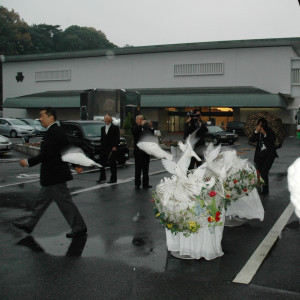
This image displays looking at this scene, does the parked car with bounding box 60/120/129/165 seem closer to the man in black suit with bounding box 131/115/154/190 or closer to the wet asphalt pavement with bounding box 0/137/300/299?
the man in black suit with bounding box 131/115/154/190

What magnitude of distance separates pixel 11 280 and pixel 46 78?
169ft

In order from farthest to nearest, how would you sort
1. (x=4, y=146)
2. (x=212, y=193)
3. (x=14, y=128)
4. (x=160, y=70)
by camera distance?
(x=160, y=70)
(x=14, y=128)
(x=4, y=146)
(x=212, y=193)

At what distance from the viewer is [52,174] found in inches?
238

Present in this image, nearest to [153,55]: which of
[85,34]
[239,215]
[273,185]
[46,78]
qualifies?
[46,78]

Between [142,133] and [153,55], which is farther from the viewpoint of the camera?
[153,55]

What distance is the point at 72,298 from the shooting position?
160 inches

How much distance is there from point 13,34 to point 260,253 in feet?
250

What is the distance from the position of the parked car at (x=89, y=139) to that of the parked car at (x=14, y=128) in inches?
689

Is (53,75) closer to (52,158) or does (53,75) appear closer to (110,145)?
(110,145)

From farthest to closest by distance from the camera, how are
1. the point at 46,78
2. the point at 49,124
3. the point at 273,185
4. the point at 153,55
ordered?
the point at 46,78
the point at 153,55
the point at 273,185
the point at 49,124

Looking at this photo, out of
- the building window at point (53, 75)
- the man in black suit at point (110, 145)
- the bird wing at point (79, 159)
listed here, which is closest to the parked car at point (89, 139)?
the man in black suit at point (110, 145)

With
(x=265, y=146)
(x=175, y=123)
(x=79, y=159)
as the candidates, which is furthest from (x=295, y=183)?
(x=175, y=123)

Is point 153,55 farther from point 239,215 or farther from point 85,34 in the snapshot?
point 85,34

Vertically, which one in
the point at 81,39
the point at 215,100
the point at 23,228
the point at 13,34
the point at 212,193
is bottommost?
the point at 23,228
